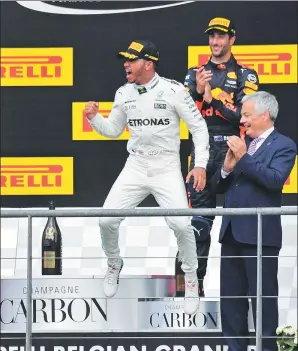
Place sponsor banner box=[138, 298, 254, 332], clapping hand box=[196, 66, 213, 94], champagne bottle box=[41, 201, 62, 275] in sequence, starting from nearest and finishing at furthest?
clapping hand box=[196, 66, 213, 94] → sponsor banner box=[138, 298, 254, 332] → champagne bottle box=[41, 201, 62, 275]

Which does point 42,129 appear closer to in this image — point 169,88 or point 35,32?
point 35,32

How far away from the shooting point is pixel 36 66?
6.63m

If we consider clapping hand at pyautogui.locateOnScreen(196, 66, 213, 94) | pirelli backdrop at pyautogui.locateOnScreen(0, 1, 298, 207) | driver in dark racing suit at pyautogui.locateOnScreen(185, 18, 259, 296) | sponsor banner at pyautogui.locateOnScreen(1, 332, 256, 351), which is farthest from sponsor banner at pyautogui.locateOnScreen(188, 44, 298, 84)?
sponsor banner at pyautogui.locateOnScreen(1, 332, 256, 351)

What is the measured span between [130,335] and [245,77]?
1.53m

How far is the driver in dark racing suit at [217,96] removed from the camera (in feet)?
19.8

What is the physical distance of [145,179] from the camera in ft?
19.1

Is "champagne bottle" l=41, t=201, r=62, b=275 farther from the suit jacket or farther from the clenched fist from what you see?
the suit jacket

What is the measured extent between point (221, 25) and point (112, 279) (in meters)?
1.44

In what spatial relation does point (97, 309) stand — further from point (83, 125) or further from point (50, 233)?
point (83, 125)

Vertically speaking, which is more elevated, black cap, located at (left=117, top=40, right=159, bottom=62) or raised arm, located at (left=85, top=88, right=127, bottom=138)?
black cap, located at (left=117, top=40, right=159, bottom=62)

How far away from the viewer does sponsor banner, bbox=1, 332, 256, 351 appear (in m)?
6.26

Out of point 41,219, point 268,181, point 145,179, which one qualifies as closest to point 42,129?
point 41,219

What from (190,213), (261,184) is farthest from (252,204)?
(190,213)

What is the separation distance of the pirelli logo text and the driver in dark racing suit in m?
0.80
